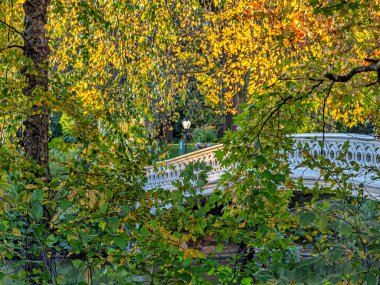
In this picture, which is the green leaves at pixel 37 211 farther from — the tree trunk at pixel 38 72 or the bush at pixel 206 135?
the bush at pixel 206 135

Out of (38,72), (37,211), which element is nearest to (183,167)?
(38,72)

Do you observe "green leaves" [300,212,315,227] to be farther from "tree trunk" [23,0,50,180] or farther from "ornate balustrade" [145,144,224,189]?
"ornate balustrade" [145,144,224,189]

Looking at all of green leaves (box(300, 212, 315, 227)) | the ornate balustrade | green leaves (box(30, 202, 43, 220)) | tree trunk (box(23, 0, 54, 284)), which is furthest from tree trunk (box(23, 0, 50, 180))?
the ornate balustrade

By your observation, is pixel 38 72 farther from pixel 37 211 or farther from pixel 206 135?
pixel 206 135

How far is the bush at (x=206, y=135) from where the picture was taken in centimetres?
2688

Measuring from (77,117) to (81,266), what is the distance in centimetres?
184

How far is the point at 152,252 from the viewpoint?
344 centimetres

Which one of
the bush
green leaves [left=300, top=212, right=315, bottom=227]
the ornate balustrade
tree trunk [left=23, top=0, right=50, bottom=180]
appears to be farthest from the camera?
the bush

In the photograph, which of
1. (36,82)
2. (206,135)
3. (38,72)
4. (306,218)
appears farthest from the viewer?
(206,135)

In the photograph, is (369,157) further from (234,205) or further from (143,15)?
(234,205)

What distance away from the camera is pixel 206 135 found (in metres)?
26.9

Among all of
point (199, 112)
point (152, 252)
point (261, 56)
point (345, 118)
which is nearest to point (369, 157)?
point (345, 118)

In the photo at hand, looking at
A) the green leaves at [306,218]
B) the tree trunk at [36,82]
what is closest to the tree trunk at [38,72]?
the tree trunk at [36,82]

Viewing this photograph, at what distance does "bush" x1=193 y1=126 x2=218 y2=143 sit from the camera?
88.2 ft
